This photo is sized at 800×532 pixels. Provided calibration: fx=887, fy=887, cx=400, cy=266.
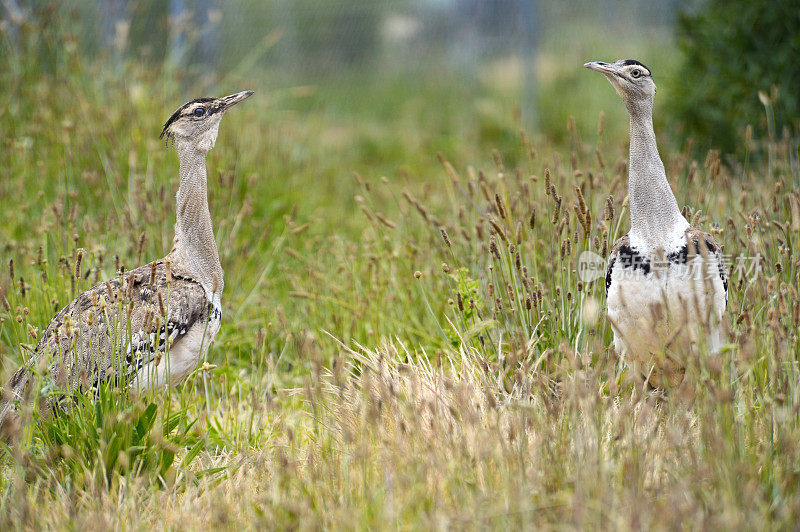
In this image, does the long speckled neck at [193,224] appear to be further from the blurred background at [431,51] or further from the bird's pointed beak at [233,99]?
the blurred background at [431,51]

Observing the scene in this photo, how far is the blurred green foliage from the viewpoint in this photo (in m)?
6.06

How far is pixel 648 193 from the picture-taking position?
3432 mm

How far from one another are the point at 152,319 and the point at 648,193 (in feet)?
6.25

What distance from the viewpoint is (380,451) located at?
2.92 meters

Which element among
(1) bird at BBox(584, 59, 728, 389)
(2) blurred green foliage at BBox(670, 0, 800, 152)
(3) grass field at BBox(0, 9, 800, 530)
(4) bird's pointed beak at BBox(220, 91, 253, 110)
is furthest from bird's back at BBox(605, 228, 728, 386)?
(2) blurred green foliage at BBox(670, 0, 800, 152)

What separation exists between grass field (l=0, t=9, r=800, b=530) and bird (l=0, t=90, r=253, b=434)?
14 centimetres

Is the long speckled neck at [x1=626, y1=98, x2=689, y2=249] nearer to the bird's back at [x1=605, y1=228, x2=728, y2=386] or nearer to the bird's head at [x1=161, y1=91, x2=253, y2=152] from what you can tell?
the bird's back at [x1=605, y1=228, x2=728, y2=386]

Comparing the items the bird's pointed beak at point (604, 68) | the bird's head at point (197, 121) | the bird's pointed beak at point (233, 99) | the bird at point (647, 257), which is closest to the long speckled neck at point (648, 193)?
the bird at point (647, 257)

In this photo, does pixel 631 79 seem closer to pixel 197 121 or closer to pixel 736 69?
pixel 197 121

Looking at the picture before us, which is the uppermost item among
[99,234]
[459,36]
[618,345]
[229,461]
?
[459,36]

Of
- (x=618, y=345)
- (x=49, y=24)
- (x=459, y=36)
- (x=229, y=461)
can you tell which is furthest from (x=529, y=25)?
(x=229, y=461)

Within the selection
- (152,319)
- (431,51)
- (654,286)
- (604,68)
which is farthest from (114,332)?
(431,51)

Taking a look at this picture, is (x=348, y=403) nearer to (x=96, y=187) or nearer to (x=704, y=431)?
(x=704, y=431)

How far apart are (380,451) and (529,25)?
295 inches
